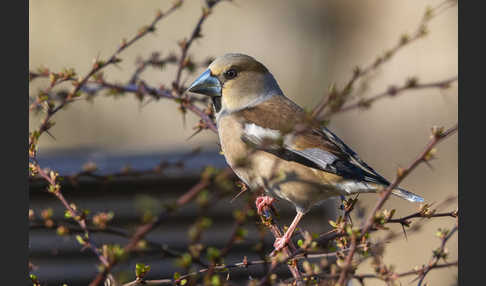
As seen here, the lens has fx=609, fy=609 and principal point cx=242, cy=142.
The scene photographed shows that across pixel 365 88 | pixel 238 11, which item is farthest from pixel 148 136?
pixel 365 88

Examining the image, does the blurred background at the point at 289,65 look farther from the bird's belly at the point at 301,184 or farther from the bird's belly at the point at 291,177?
the bird's belly at the point at 301,184

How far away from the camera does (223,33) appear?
6648 mm

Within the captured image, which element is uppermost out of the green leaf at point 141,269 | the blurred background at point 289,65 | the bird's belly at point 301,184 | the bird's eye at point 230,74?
the blurred background at point 289,65

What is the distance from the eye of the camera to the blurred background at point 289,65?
619 cm

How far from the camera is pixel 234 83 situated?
3.53 meters

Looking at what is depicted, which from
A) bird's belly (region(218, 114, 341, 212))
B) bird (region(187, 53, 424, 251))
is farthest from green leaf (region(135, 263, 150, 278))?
bird's belly (region(218, 114, 341, 212))

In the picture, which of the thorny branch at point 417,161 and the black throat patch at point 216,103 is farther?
the black throat patch at point 216,103

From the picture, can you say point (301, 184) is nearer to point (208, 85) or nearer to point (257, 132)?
point (257, 132)

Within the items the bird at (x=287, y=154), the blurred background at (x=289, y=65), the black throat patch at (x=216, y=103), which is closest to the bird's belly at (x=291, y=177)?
the bird at (x=287, y=154)

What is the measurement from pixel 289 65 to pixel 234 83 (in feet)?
12.0

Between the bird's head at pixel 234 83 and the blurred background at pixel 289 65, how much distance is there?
5.87 ft

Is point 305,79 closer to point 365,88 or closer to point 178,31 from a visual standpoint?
point 178,31

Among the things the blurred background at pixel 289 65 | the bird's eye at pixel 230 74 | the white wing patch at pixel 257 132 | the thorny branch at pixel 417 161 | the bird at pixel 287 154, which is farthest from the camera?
the blurred background at pixel 289 65

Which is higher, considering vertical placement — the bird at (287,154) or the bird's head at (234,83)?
the bird's head at (234,83)
